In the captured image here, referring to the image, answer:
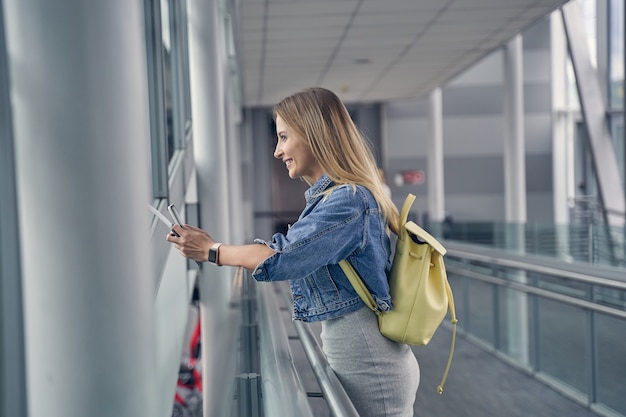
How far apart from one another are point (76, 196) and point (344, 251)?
608mm

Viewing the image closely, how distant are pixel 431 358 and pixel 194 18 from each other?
3779 millimetres

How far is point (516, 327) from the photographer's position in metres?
6.06

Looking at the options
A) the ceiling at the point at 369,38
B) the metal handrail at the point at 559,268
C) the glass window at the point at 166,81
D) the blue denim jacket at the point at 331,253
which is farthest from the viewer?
the ceiling at the point at 369,38

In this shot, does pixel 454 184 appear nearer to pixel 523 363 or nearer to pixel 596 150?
pixel 596 150

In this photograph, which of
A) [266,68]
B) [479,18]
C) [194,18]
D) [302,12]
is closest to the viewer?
[194,18]

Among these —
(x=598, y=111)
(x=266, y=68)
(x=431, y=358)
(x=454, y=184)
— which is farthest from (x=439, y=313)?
(x=454, y=184)

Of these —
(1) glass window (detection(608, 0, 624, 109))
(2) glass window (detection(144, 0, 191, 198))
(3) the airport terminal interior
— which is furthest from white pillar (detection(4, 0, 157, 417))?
(1) glass window (detection(608, 0, 624, 109))

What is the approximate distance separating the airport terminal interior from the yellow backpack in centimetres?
22

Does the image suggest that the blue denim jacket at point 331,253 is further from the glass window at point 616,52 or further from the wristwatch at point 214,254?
the glass window at point 616,52

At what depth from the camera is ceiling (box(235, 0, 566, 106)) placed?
8477 millimetres

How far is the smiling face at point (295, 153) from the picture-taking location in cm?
183

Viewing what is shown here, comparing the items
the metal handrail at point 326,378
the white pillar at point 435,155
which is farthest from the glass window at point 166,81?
the white pillar at point 435,155

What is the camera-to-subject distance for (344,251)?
1.67 metres

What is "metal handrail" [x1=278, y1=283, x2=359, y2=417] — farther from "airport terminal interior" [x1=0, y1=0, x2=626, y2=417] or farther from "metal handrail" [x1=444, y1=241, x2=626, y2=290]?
"metal handrail" [x1=444, y1=241, x2=626, y2=290]
